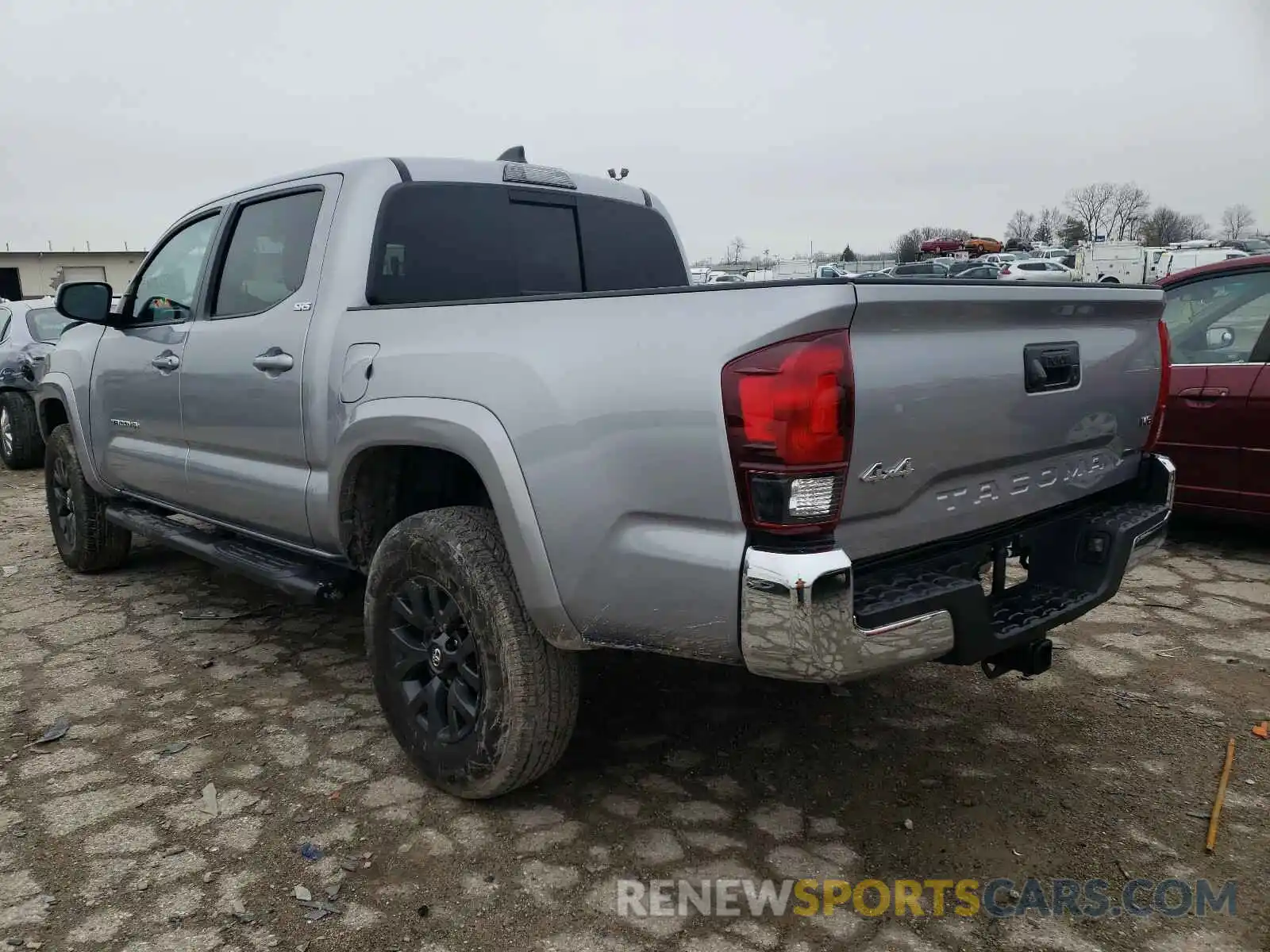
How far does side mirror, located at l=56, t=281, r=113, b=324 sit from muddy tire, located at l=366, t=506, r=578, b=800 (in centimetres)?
240

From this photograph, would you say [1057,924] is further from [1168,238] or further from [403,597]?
[1168,238]

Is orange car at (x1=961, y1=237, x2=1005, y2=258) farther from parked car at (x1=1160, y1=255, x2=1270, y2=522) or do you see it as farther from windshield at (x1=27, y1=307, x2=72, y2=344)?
parked car at (x1=1160, y1=255, x2=1270, y2=522)

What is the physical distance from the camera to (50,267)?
41375 millimetres

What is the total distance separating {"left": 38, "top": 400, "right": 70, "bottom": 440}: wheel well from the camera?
5297 millimetres

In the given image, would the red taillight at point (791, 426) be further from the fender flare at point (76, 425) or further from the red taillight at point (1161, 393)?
the fender flare at point (76, 425)

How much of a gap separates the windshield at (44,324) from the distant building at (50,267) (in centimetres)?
3446

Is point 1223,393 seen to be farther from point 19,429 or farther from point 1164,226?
point 1164,226

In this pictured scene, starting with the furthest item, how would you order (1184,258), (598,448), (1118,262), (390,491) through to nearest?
(1118,262) → (1184,258) → (390,491) → (598,448)

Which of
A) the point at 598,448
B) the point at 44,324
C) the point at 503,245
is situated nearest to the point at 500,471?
the point at 598,448

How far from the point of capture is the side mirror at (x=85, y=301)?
4.25 metres

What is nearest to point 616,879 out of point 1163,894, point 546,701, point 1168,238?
point 546,701

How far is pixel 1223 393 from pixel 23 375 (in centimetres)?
986

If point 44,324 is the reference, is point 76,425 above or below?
below

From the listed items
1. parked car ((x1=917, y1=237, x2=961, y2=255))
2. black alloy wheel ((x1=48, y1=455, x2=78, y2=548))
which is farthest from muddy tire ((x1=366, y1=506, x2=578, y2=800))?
parked car ((x1=917, y1=237, x2=961, y2=255))
